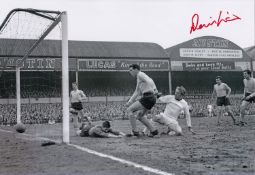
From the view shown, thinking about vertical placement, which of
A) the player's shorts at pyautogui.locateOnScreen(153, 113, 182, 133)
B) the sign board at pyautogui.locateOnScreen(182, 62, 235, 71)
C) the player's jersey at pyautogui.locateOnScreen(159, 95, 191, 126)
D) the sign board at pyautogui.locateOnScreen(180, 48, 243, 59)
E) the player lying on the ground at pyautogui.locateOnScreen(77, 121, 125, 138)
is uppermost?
the sign board at pyautogui.locateOnScreen(180, 48, 243, 59)

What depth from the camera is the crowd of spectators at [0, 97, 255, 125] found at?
2480 cm

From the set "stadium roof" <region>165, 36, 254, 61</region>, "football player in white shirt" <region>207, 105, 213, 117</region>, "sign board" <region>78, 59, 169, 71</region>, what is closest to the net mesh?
"sign board" <region>78, 59, 169, 71</region>

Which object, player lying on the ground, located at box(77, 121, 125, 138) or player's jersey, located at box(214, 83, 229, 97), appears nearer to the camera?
player lying on the ground, located at box(77, 121, 125, 138)

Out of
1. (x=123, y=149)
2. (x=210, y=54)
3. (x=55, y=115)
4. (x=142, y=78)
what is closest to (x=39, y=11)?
(x=142, y=78)

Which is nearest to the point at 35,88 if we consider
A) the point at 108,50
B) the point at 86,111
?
the point at 86,111

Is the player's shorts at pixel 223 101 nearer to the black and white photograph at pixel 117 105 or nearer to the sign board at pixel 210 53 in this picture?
the black and white photograph at pixel 117 105

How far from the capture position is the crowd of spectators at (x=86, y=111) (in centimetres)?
2480

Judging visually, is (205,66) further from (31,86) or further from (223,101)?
(223,101)

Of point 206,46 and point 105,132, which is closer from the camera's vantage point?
point 105,132

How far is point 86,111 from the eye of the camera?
2717 centimetres

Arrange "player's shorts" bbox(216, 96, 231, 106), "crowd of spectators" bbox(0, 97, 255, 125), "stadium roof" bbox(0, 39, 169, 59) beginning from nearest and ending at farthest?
"player's shorts" bbox(216, 96, 231, 106), "crowd of spectators" bbox(0, 97, 255, 125), "stadium roof" bbox(0, 39, 169, 59)

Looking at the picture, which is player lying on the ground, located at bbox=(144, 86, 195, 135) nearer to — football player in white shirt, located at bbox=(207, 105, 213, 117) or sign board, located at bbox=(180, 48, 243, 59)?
football player in white shirt, located at bbox=(207, 105, 213, 117)

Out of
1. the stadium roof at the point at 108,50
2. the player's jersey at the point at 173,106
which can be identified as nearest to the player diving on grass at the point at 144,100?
the player's jersey at the point at 173,106

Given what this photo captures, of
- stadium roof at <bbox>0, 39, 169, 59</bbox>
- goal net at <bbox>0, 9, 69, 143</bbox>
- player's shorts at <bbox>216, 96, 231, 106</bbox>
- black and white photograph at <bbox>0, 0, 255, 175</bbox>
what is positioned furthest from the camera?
stadium roof at <bbox>0, 39, 169, 59</bbox>
